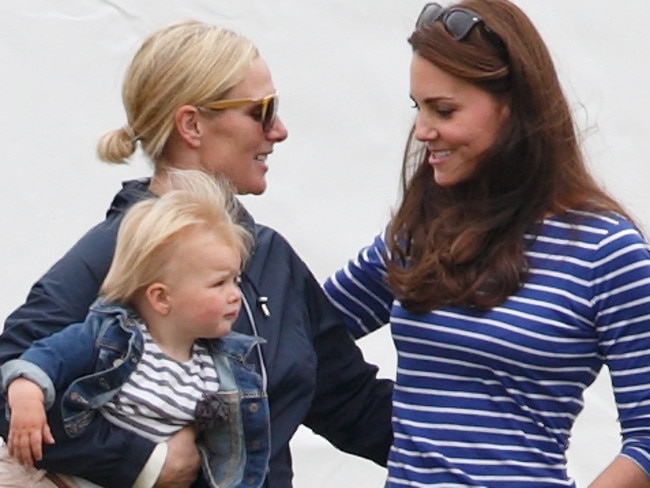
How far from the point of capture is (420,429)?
2.35 meters

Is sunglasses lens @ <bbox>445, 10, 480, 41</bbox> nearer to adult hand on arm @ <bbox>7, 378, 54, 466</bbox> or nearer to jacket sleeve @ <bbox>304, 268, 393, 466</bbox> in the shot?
jacket sleeve @ <bbox>304, 268, 393, 466</bbox>

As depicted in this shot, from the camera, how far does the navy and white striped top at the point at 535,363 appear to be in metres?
2.24

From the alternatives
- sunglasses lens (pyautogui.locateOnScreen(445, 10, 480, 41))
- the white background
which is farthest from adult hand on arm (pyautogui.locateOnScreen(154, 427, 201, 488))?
the white background

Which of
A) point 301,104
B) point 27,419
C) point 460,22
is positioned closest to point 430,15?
point 460,22

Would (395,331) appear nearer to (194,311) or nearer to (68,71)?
(194,311)

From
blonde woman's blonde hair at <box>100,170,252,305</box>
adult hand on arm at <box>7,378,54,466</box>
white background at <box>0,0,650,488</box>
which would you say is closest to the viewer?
adult hand on arm at <box>7,378,54,466</box>

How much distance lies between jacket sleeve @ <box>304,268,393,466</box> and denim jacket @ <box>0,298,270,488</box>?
25 centimetres

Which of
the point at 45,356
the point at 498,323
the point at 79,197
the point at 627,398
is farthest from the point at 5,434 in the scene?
the point at 79,197

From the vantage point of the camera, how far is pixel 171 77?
7.80 ft

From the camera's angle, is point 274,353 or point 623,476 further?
point 274,353

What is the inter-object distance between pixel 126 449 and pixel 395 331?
0.38 meters

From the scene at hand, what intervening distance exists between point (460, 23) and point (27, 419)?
2.38ft

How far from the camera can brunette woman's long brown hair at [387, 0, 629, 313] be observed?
91.0 inches

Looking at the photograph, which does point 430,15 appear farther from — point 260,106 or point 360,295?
point 360,295
